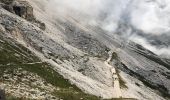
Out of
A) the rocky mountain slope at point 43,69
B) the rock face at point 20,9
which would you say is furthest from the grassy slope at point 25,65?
the rock face at point 20,9

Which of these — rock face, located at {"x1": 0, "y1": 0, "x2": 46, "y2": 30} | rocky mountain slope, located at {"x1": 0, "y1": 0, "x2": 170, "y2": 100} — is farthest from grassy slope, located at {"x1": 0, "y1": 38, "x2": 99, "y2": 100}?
rock face, located at {"x1": 0, "y1": 0, "x2": 46, "y2": 30}

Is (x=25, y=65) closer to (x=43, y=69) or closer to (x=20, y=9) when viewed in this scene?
(x=43, y=69)

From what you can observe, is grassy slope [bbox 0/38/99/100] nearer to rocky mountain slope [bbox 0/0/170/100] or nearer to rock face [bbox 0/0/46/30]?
rocky mountain slope [bbox 0/0/170/100]

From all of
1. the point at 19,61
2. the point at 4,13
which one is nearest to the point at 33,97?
the point at 19,61

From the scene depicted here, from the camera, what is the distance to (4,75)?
336ft

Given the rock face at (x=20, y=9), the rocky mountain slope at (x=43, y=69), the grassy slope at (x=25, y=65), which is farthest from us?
the rock face at (x=20, y=9)

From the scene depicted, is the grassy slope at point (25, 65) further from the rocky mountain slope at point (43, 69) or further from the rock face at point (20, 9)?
the rock face at point (20, 9)

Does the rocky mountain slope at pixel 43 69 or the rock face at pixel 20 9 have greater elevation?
the rock face at pixel 20 9

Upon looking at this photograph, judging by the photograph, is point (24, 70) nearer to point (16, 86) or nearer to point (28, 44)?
point (16, 86)

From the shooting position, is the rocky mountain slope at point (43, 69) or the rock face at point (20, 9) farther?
the rock face at point (20, 9)

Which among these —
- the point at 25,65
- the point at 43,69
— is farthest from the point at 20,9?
the point at 25,65

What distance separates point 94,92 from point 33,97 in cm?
5724

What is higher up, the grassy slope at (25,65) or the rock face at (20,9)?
the rock face at (20,9)

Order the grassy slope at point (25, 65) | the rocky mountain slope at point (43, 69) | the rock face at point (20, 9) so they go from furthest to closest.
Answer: the rock face at point (20, 9) < the grassy slope at point (25, 65) < the rocky mountain slope at point (43, 69)
